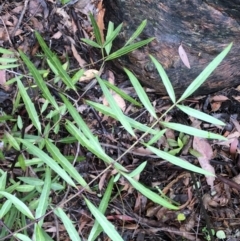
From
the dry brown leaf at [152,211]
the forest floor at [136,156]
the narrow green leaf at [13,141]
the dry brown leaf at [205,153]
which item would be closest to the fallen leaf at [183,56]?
the forest floor at [136,156]

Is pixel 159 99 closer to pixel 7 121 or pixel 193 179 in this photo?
pixel 193 179

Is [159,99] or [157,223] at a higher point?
[159,99]

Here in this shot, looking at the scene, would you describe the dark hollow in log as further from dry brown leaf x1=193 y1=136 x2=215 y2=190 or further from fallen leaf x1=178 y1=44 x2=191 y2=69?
dry brown leaf x1=193 y1=136 x2=215 y2=190

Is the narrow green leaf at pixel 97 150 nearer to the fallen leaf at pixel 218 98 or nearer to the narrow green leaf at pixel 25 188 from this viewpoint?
the narrow green leaf at pixel 25 188

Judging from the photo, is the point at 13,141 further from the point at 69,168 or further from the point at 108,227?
the point at 108,227

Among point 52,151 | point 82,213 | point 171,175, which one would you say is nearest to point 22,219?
point 82,213

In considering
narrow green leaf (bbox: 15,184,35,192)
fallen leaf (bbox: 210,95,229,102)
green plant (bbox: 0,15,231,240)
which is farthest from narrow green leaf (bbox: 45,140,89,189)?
fallen leaf (bbox: 210,95,229,102)
